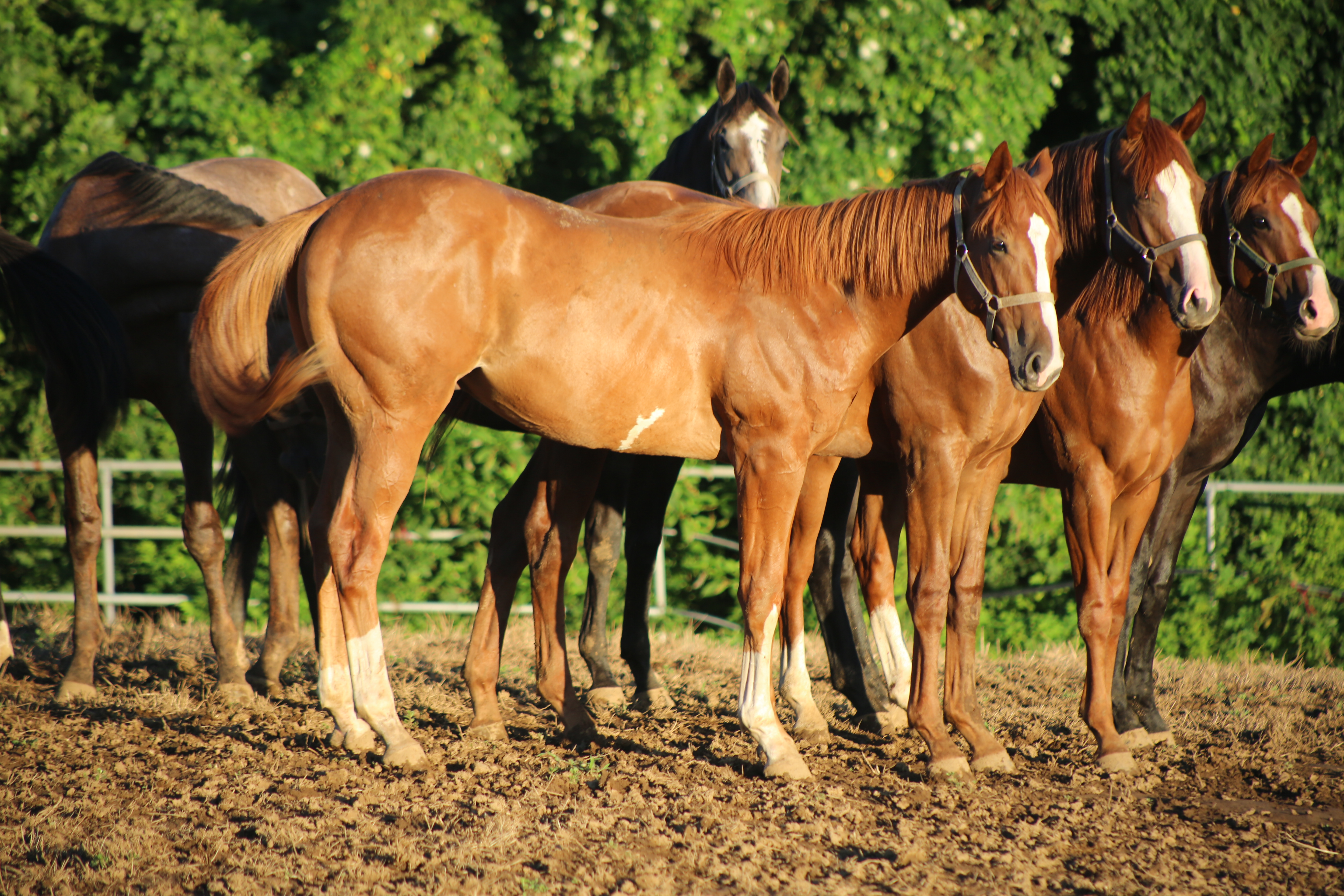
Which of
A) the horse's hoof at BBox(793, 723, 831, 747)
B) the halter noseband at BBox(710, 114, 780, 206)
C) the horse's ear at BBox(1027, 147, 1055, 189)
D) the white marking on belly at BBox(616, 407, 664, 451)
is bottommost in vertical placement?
the horse's hoof at BBox(793, 723, 831, 747)

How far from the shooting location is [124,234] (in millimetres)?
4965

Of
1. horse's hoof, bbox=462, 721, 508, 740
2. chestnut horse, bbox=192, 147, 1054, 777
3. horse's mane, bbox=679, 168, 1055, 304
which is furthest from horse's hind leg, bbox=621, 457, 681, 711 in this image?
horse's mane, bbox=679, 168, 1055, 304

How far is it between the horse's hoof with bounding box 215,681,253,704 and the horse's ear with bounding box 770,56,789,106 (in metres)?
4.34

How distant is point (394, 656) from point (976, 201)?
4.09 m

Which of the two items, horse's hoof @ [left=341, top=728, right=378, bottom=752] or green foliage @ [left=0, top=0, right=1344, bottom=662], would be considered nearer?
horse's hoof @ [left=341, top=728, right=378, bottom=752]

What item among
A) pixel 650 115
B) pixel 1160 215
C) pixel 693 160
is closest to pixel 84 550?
pixel 693 160

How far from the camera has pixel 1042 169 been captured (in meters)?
3.89

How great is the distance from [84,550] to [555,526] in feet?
7.55

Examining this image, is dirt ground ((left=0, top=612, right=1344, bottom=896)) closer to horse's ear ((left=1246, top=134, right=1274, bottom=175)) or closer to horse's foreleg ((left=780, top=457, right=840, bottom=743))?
horse's foreleg ((left=780, top=457, right=840, bottom=743))

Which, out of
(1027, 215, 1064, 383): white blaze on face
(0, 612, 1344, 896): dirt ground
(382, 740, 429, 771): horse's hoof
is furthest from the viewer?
(382, 740, 429, 771): horse's hoof

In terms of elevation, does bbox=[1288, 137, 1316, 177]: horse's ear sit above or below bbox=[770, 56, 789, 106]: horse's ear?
below

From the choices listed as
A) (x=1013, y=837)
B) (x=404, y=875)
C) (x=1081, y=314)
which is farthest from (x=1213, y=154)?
(x=404, y=875)

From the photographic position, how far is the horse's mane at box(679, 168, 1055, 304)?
3.70 m

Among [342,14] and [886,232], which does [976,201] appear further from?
[342,14]
